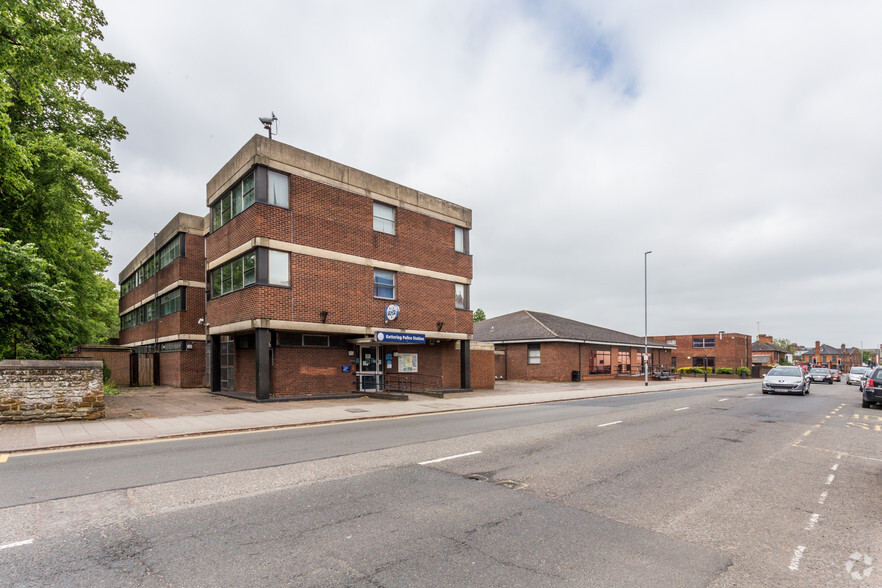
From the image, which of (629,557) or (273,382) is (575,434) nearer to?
(629,557)

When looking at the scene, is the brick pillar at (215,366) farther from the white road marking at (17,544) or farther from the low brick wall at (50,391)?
the white road marking at (17,544)

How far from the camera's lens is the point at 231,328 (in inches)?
782

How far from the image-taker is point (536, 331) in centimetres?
4059

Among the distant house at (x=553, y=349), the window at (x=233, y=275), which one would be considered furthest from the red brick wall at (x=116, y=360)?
the distant house at (x=553, y=349)

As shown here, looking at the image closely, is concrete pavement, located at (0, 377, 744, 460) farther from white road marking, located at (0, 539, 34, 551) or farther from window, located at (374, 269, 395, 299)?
white road marking, located at (0, 539, 34, 551)

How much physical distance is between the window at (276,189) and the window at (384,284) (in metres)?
5.43

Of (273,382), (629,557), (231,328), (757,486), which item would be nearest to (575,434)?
(757,486)

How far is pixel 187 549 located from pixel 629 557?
4191 millimetres

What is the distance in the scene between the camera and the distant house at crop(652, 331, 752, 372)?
223 feet

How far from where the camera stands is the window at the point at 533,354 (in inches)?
1561

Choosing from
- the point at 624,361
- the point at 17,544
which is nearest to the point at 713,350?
the point at 624,361

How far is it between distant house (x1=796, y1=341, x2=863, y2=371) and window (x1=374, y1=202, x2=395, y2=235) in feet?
504

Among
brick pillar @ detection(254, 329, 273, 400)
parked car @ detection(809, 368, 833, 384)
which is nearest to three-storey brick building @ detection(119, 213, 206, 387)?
brick pillar @ detection(254, 329, 273, 400)

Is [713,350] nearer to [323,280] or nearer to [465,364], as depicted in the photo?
[465,364]
